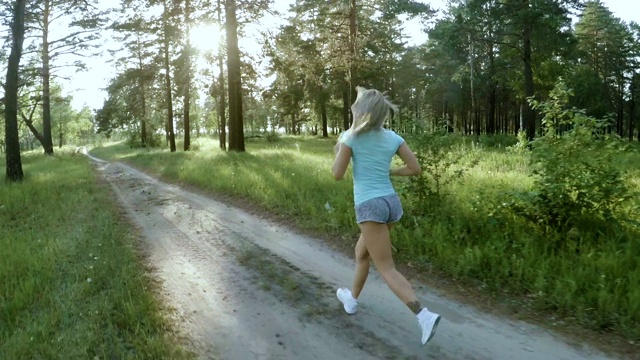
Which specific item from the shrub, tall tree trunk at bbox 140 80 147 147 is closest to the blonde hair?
the shrub

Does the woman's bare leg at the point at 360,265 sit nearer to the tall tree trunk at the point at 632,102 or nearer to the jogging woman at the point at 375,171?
the jogging woman at the point at 375,171

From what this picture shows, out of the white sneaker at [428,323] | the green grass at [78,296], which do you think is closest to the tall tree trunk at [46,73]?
the green grass at [78,296]

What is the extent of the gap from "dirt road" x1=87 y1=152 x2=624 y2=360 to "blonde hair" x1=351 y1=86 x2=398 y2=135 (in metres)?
1.89

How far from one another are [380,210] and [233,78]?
1669 cm

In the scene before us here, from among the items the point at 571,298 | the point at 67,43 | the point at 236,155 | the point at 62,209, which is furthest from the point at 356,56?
the point at 571,298

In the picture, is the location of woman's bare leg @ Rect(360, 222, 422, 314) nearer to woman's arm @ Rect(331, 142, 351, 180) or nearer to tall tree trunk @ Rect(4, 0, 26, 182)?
woman's arm @ Rect(331, 142, 351, 180)

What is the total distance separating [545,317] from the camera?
4059 mm

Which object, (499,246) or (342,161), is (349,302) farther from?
(499,246)

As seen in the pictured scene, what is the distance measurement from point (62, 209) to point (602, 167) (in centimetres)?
1099

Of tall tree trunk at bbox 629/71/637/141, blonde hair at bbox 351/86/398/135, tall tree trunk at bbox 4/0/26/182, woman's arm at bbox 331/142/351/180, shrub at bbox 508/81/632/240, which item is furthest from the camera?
tall tree trunk at bbox 629/71/637/141

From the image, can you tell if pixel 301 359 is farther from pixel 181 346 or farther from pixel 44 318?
pixel 44 318

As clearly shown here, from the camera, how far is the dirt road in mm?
3506

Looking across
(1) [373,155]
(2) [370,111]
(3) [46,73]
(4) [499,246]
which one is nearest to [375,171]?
(1) [373,155]

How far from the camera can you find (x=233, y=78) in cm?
1881
